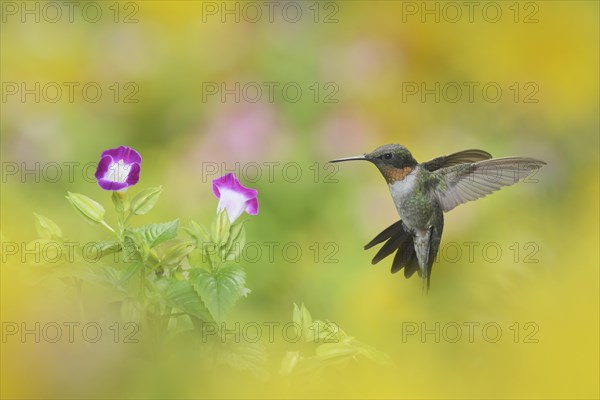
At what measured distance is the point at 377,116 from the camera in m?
1.70

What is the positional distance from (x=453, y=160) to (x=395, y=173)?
126 millimetres

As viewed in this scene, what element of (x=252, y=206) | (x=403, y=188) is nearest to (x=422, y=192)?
(x=403, y=188)

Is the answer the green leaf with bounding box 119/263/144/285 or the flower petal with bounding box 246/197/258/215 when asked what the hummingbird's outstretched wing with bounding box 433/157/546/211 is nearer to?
the flower petal with bounding box 246/197/258/215

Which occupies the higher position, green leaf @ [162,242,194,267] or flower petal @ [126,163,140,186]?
flower petal @ [126,163,140,186]

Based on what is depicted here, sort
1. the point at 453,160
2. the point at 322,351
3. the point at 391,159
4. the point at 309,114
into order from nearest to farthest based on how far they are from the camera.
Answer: the point at 322,351 < the point at 391,159 < the point at 453,160 < the point at 309,114

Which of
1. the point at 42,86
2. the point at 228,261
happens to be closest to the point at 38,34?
the point at 42,86

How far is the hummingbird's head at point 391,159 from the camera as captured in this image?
80 cm

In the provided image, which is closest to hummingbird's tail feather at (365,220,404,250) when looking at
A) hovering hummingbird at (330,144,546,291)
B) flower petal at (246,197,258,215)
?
hovering hummingbird at (330,144,546,291)

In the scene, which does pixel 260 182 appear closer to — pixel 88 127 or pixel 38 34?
pixel 88 127

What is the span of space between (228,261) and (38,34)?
1582mm

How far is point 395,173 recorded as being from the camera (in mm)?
815

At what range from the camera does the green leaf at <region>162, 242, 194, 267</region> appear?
52 cm

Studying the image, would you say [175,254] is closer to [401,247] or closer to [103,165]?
[103,165]

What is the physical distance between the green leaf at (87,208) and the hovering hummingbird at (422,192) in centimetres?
32
